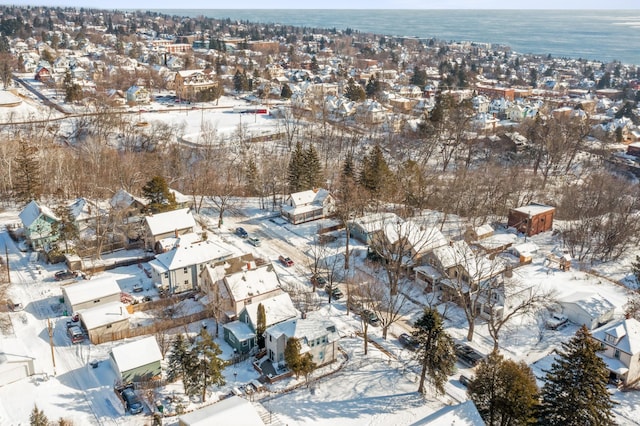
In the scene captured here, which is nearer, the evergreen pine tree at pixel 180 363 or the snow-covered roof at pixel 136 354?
the evergreen pine tree at pixel 180 363

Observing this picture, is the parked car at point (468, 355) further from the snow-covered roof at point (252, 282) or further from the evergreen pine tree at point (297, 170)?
the evergreen pine tree at point (297, 170)

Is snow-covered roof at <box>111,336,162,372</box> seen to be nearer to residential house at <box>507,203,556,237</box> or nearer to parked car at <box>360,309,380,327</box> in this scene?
parked car at <box>360,309,380,327</box>

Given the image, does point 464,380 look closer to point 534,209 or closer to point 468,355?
point 468,355

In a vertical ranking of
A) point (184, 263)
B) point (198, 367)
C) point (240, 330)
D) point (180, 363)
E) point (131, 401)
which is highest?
point (198, 367)

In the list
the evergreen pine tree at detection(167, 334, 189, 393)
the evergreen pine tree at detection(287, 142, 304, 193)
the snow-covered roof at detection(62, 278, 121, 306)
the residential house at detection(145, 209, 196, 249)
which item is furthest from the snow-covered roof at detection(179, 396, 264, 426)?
the evergreen pine tree at detection(287, 142, 304, 193)

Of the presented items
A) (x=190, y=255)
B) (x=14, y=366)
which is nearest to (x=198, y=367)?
(x=14, y=366)

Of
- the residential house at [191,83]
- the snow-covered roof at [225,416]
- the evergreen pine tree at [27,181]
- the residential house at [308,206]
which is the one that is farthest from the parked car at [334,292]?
the residential house at [191,83]

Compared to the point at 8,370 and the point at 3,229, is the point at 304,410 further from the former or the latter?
the point at 3,229

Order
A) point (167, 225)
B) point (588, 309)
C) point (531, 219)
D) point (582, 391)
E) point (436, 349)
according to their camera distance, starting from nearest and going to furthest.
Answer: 1. point (582, 391)
2. point (436, 349)
3. point (588, 309)
4. point (167, 225)
5. point (531, 219)
